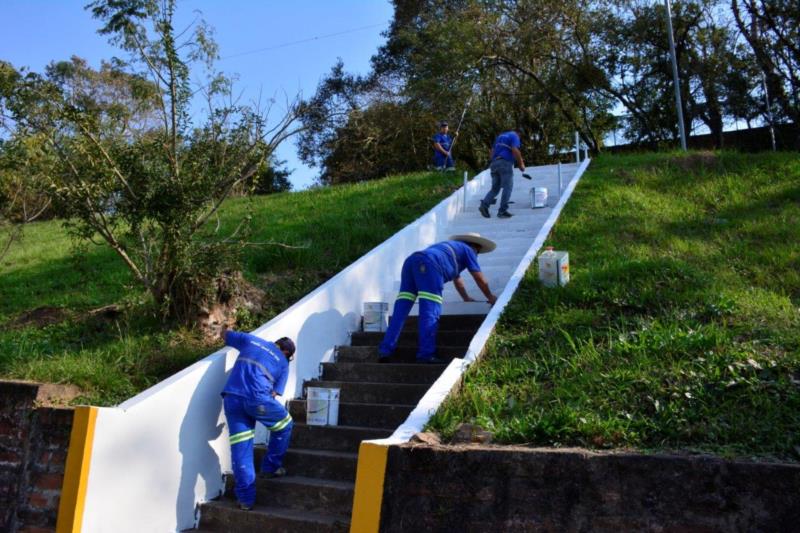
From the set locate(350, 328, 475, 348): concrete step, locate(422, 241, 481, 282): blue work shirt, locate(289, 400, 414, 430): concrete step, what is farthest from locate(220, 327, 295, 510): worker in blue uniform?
locate(422, 241, 481, 282): blue work shirt

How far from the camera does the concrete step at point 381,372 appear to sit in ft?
21.1

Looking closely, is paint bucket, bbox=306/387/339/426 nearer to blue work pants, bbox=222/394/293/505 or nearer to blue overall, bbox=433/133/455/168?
blue work pants, bbox=222/394/293/505

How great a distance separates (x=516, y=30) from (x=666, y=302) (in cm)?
1764

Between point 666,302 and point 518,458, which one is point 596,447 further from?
point 666,302

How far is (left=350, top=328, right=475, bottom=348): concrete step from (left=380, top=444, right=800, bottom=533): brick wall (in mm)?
2771

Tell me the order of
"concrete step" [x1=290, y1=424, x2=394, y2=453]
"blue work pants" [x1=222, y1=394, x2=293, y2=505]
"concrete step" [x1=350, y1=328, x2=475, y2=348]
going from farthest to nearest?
"concrete step" [x1=350, y1=328, x2=475, y2=348], "concrete step" [x1=290, y1=424, x2=394, y2=453], "blue work pants" [x1=222, y1=394, x2=293, y2=505]

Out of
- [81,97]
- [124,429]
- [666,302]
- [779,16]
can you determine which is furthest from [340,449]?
[779,16]

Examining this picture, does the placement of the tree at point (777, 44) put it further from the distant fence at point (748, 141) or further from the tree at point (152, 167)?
the tree at point (152, 167)

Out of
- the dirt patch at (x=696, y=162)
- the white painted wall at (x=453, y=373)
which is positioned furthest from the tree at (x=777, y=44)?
the white painted wall at (x=453, y=373)

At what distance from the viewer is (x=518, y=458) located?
13.5 ft

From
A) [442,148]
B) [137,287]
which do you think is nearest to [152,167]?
[137,287]

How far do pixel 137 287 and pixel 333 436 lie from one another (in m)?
3.51

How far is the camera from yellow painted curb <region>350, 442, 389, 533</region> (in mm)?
4363

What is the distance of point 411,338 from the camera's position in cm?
739
